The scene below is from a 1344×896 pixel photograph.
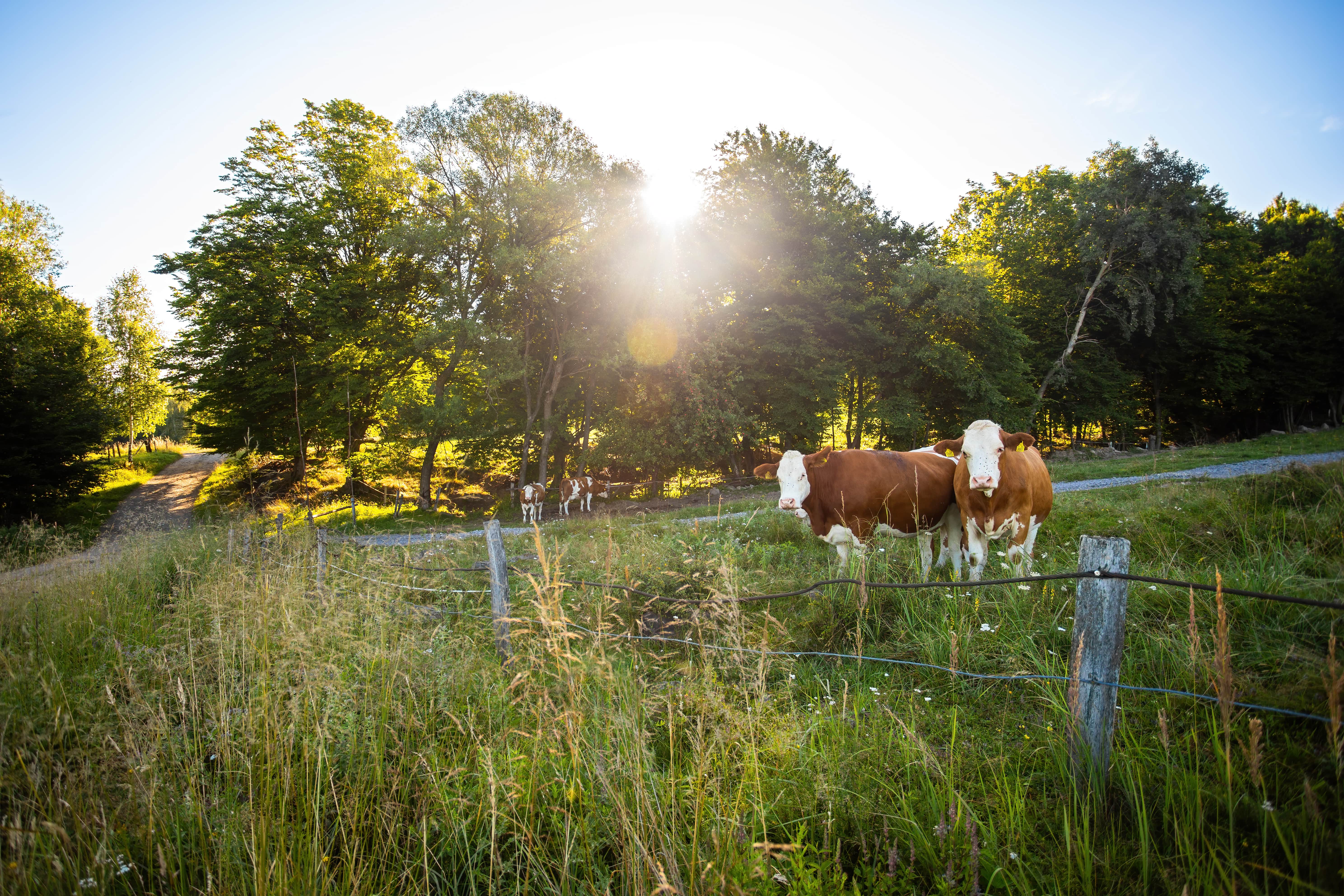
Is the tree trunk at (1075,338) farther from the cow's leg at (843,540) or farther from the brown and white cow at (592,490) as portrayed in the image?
the cow's leg at (843,540)

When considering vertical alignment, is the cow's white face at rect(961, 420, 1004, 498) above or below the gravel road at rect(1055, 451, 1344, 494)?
above

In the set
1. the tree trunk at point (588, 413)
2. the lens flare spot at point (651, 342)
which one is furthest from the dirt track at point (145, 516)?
the lens flare spot at point (651, 342)

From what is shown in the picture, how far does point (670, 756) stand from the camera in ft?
9.14

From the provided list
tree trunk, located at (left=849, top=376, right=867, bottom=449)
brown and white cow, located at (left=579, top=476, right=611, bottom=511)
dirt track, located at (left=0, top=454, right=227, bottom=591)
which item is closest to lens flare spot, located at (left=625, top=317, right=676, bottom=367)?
brown and white cow, located at (left=579, top=476, right=611, bottom=511)

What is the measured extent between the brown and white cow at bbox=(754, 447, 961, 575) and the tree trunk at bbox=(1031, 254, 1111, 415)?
21.9 meters

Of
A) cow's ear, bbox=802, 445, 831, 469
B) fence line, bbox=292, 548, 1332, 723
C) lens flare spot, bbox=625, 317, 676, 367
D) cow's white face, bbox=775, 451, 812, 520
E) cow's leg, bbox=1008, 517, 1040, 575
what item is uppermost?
lens flare spot, bbox=625, 317, 676, 367

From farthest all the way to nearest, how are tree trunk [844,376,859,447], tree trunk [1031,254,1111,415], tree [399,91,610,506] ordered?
tree trunk [844,376,859,447], tree trunk [1031,254,1111,415], tree [399,91,610,506]

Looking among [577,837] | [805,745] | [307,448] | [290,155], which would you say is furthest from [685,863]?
[290,155]

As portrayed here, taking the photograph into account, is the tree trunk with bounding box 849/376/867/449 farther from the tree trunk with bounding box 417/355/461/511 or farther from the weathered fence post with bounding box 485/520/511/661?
the weathered fence post with bounding box 485/520/511/661

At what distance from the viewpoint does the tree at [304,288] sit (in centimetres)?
2000

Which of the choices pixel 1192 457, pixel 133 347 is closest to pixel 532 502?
pixel 1192 457

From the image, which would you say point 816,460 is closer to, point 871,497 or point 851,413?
point 871,497

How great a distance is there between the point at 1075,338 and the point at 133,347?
2013 inches

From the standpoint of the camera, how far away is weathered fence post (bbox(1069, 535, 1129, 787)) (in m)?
2.20
